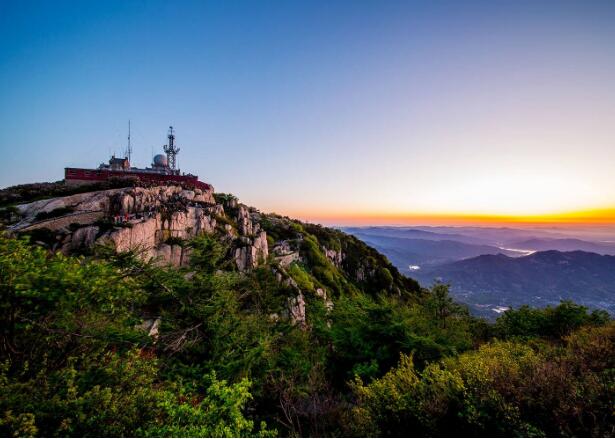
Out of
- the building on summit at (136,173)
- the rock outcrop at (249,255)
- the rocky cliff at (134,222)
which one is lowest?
the rock outcrop at (249,255)

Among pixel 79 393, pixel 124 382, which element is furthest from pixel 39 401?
pixel 124 382

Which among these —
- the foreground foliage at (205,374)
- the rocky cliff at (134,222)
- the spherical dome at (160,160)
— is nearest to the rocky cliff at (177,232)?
the rocky cliff at (134,222)

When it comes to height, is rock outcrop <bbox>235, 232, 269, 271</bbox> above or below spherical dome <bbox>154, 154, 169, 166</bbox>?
below

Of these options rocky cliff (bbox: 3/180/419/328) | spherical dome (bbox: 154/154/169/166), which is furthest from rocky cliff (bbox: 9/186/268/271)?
spherical dome (bbox: 154/154/169/166)

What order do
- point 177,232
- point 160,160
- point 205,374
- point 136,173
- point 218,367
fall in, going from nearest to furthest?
point 205,374, point 218,367, point 177,232, point 136,173, point 160,160

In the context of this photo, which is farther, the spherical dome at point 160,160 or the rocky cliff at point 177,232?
the spherical dome at point 160,160

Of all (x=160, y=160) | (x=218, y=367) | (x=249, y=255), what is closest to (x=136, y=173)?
(x=160, y=160)

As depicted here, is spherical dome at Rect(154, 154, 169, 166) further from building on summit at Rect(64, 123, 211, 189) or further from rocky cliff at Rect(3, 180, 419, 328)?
rocky cliff at Rect(3, 180, 419, 328)

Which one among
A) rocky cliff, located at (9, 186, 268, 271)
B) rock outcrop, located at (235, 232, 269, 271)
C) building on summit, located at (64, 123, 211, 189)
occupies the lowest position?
rock outcrop, located at (235, 232, 269, 271)

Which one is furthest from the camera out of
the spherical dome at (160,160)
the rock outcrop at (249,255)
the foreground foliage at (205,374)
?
the spherical dome at (160,160)

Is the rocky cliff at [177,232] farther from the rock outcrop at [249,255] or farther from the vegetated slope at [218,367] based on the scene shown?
the vegetated slope at [218,367]

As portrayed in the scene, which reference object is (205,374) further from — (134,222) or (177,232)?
(177,232)

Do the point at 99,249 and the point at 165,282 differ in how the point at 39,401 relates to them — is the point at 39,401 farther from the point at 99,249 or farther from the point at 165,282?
the point at 99,249

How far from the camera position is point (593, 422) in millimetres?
6605
